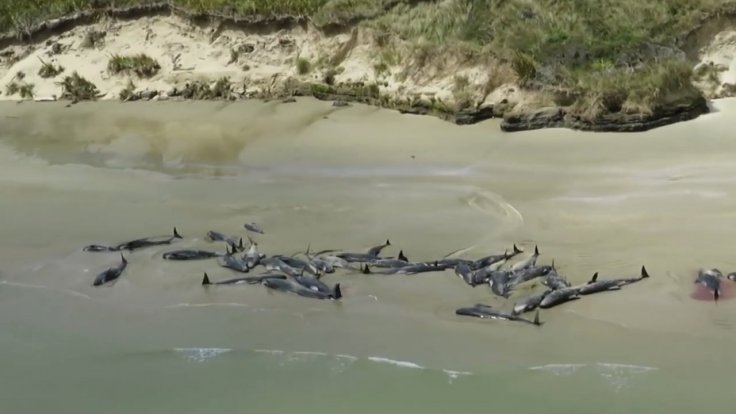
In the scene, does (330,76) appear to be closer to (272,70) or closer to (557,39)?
(272,70)

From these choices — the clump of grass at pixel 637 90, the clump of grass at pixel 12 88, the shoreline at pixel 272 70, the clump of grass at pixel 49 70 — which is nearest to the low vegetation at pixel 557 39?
the clump of grass at pixel 637 90

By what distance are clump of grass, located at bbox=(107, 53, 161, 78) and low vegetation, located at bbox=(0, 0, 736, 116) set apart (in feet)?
6.62

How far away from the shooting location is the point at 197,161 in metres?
13.1

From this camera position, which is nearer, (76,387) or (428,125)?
(76,387)

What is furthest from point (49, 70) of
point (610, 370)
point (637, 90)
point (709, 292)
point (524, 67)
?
point (610, 370)

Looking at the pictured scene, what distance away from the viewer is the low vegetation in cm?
1246

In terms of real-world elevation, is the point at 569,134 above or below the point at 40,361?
above

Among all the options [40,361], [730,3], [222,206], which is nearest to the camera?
[40,361]

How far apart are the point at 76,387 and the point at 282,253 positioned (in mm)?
3095

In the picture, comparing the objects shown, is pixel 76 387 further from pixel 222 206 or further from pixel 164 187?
pixel 164 187

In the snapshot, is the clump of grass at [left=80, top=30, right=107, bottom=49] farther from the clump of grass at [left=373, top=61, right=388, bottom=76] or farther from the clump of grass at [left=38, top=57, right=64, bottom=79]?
the clump of grass at [left=373, top=61, right=388, bottom=76]

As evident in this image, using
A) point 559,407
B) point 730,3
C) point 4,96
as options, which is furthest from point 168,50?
point 559,407

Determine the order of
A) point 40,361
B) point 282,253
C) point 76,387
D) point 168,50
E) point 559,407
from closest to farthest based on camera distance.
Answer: point 559,407, point 76,387, point 40,361, point 282,253, point 168,50

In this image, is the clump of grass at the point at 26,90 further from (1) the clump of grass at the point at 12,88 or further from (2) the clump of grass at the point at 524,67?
(2) the clump of grass at the point at 524,67
